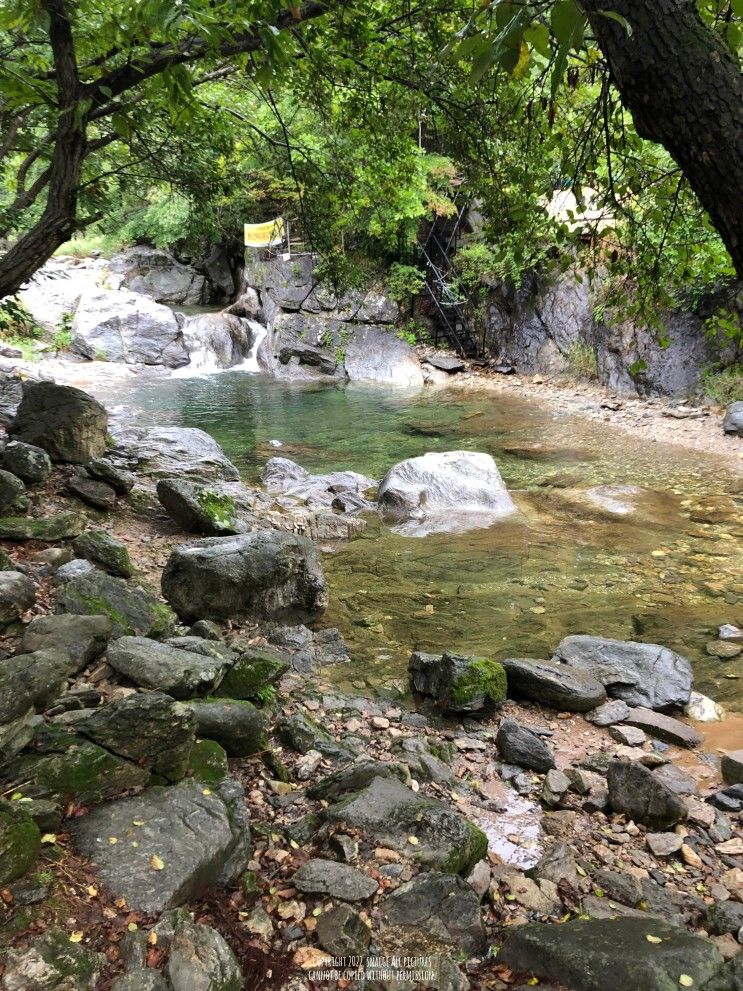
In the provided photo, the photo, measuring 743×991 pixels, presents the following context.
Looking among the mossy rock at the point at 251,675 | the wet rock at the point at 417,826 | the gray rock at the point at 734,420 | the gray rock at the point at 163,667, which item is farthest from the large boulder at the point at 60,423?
the gray rock at the point at 734,420

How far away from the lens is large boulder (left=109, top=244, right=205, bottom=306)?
26.4 m

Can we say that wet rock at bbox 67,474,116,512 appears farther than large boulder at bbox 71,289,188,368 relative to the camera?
No

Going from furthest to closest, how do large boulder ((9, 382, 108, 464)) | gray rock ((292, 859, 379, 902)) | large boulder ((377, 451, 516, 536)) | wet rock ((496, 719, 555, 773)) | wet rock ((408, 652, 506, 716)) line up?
large boulder ((377, 451, 516, 536))
large boulder ((9, 382, 108, 464))
wet rock ((408, 652, 506, 716))
wet rock ((496, 719, 555, 773))
gray rock ((292, 859, 379, 902))

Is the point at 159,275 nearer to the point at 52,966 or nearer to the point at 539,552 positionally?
the point at 539,552

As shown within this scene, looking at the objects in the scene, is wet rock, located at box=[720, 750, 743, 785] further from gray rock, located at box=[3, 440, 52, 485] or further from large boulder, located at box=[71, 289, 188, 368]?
large boulder, located at box=[71, 289, 188, 368]

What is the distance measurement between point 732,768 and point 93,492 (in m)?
5.95

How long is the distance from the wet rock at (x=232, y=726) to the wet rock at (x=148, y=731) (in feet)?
1.50

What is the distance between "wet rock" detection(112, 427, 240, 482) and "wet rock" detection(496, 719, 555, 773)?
5.87m

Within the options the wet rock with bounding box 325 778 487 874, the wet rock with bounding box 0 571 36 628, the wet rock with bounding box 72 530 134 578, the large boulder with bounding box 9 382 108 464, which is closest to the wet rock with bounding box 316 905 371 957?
the wet rock with bounding box 325 778 487 874

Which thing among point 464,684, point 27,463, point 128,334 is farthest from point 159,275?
point 464,684

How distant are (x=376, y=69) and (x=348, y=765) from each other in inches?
186

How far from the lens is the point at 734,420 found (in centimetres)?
1254

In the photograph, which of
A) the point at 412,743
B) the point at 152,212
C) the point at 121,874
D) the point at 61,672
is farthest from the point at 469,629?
the point at 152,212

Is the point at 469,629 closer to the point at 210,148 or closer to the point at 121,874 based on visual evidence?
the point at 121,874
